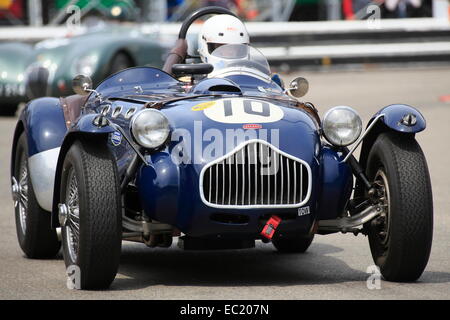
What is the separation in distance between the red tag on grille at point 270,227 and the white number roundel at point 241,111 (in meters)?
0.56

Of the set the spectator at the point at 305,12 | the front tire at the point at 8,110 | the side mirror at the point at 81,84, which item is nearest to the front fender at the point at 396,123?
the side mirror at the point at 81,84

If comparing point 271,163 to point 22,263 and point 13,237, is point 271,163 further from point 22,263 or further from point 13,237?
point 13,237

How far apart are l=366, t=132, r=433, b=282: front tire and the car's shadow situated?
1.12ft

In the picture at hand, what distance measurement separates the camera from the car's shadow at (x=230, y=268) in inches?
260

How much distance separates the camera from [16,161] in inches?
324

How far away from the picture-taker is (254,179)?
617 cm

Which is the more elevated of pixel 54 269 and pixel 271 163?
pixel 271 163

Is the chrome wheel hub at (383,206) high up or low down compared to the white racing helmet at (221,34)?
down

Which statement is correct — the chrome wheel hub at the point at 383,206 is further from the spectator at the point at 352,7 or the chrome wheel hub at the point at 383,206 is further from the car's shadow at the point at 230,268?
the spectator at the point at 352,7

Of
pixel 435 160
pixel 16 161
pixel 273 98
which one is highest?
pixel 273 98

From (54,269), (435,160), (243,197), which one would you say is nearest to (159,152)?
(243,197)

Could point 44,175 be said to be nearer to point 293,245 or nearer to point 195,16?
point 293,245

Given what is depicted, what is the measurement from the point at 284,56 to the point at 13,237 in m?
17.3
